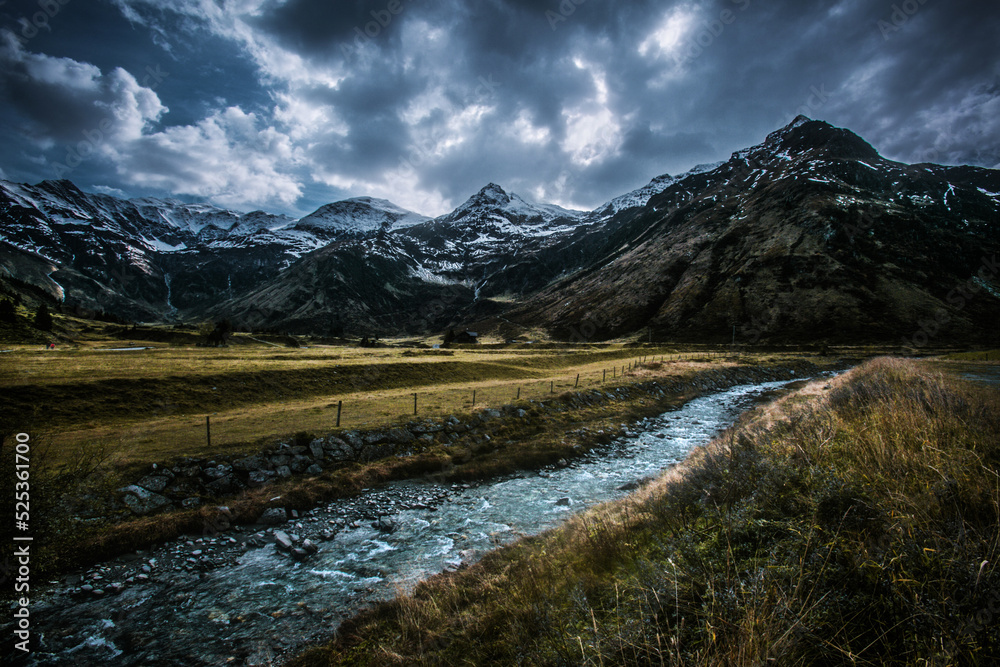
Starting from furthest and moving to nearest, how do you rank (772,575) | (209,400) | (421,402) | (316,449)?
(421,402), (209,400), (316,449), (772,575)

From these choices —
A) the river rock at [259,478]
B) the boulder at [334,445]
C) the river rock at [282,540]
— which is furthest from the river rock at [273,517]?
the boulder at [334,445]

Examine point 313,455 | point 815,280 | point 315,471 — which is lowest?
point 315,471

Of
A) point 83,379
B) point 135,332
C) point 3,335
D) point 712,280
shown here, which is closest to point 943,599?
point 83,379

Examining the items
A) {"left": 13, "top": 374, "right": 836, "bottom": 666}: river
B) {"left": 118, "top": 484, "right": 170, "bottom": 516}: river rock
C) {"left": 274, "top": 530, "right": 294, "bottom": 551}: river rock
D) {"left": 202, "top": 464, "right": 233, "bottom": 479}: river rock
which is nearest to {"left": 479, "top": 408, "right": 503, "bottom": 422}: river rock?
{"left": 13, "top": 374, "right": 836, "bottom": 666}: river

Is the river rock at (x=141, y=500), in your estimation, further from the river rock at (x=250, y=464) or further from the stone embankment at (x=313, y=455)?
the river rock at (x=250, y=464)

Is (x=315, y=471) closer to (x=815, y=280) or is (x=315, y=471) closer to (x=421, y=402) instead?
(x=421, y=402)

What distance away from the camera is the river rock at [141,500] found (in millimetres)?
12922

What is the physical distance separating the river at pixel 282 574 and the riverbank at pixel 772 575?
5.96 ft

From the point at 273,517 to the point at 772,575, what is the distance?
14995 millimetres


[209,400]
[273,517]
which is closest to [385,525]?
[273,517]

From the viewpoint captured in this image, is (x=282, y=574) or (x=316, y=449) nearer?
(x=282, y=574)

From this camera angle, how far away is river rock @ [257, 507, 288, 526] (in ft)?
43.9

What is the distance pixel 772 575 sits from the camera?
4387 mm

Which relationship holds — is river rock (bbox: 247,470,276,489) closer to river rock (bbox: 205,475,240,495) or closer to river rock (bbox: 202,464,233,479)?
river rock (bbox: 205,475,240,495)
